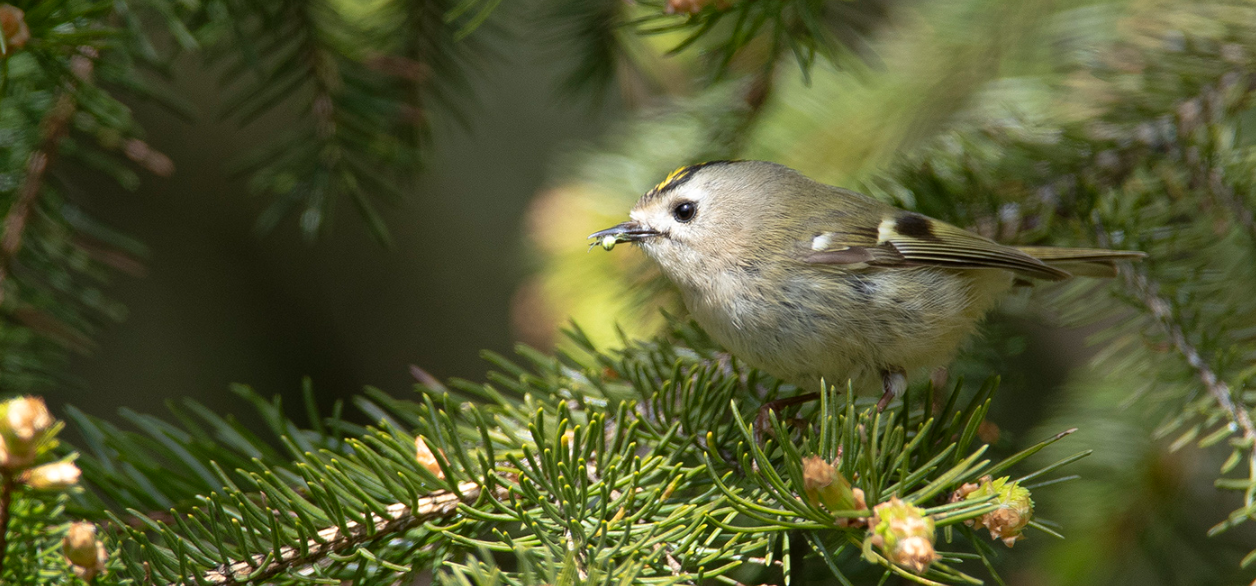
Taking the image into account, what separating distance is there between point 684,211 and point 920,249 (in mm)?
336

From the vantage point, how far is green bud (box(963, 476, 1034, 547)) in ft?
2.10

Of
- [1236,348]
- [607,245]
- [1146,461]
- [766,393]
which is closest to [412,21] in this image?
[607,245]

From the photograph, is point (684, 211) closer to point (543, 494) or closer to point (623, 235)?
point (623, 235)

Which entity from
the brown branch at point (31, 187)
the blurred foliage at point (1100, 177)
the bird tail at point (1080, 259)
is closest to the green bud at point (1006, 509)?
the blurred foliage at point (1100, 177)

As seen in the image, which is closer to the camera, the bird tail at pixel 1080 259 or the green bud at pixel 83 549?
the green bud at pixel 83 549

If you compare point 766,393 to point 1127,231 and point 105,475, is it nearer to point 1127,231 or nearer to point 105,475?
point 1127,231

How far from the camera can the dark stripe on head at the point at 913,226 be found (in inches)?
46.1

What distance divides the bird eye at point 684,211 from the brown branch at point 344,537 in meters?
0.56

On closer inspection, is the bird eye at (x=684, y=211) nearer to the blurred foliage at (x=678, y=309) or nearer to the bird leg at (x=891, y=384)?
the blurred foliage at (x=678, y=309)

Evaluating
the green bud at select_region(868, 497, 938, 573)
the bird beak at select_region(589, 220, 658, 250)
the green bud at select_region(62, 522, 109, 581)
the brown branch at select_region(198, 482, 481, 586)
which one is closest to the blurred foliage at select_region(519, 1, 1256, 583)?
the bird beak at select_region(589, 220, 658, 250)

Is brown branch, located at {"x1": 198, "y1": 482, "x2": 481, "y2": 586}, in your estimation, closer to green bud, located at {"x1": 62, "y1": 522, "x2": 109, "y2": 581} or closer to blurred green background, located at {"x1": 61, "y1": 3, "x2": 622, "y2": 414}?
green bud, located at {"x1": 62, "y1": 522, "x2": 109, "y2": 581}

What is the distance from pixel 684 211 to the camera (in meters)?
1.21

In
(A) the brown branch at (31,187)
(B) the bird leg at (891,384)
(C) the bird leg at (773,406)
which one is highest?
(A) the brown branch at (31,187)

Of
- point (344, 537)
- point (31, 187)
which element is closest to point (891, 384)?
point (344, 537)
